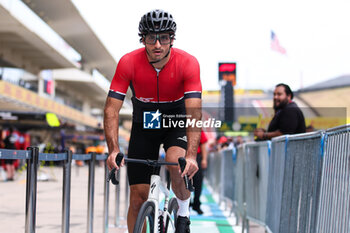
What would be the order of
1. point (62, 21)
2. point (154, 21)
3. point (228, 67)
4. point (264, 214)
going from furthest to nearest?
point (62, 21) → point (228, 67) → point (264, 214) → point (154, 21)

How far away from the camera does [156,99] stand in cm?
431

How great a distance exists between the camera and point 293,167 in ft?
17.1

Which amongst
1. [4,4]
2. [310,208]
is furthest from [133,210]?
[4,4]

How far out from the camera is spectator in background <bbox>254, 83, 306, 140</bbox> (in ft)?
24.7

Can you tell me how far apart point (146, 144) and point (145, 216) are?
0.91 m

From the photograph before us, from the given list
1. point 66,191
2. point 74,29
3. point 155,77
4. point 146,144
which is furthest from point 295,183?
point 74,29

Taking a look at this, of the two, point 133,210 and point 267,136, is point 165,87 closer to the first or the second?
point 133,210

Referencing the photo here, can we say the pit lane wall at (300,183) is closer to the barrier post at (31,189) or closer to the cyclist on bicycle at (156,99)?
the cyclist on bicycle at (156,99)

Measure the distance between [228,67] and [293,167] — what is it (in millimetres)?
24107

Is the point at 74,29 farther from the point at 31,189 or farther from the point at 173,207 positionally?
the point at 173,207

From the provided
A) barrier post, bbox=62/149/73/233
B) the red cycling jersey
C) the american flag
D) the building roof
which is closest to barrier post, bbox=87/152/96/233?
barrier post, bbox=62/149/73/233

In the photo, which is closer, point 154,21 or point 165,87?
point 154,21

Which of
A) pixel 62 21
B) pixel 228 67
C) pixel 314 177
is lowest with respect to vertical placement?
pixel 314 177

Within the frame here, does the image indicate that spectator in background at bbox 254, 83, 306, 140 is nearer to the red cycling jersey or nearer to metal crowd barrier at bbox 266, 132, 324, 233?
metal crowd barrier at bbox 266, 132, 324, 233
